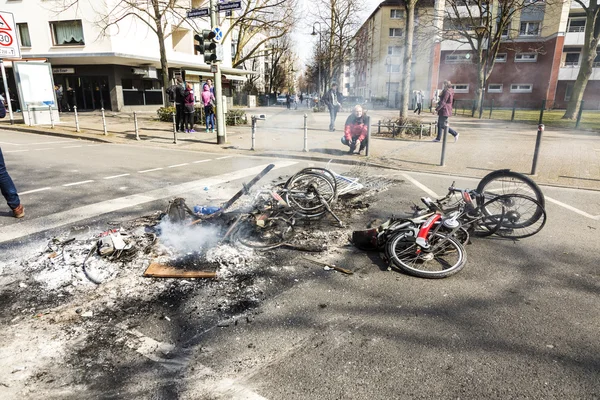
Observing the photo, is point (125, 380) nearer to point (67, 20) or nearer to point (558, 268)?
point (558, 268)

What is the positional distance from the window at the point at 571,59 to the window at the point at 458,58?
9553 mm

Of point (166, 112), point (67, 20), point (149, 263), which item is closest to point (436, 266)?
point (149, 263)

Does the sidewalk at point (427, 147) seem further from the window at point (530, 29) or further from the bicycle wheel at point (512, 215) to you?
the window at point (530, 29)

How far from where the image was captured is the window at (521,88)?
3488 cm

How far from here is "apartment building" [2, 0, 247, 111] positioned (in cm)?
2100

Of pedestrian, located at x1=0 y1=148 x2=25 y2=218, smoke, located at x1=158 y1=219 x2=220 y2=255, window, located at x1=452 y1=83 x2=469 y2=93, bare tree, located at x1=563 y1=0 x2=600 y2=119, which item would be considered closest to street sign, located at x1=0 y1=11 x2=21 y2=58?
pedestrian, located at x1=0 y1=148 x2=25 y2=218

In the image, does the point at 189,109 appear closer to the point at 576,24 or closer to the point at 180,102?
the point at 180,102

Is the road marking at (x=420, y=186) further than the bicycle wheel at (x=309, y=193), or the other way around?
the road marking at (x=420, y=186)

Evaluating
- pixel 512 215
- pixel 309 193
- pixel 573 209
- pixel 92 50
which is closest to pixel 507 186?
pixel 512 215

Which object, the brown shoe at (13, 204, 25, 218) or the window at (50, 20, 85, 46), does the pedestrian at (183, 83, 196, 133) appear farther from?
the window at (50, 20, 85, 46)

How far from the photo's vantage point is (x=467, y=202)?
395cm

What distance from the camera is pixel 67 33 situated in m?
21.8

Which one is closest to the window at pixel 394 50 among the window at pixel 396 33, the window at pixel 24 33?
the window at pixel 396 33

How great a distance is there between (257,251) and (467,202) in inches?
84.4
